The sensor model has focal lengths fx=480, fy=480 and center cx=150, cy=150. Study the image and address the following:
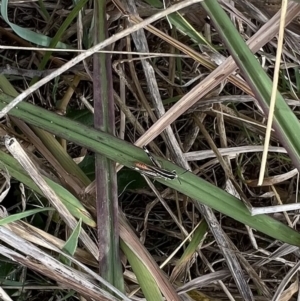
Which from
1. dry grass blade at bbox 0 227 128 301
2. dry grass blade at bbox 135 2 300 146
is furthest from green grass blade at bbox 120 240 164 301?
dry grass blade at bbox 135 2 300 146

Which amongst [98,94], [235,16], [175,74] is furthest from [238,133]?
[98,94]

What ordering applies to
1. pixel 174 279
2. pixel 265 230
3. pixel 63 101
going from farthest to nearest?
pixel 63 101 < pixel 174 279 < pixel 265 230

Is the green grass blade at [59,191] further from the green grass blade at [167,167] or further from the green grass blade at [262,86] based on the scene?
the green grass blade at [262,86]

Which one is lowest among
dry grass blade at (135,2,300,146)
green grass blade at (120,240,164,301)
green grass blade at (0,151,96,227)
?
green grass blade at (120,240,164,301)

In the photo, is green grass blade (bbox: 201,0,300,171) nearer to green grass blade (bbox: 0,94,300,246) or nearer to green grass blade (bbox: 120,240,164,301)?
green grass blade (bbox: 0,94,300,246)

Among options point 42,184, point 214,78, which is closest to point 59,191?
point 42,184

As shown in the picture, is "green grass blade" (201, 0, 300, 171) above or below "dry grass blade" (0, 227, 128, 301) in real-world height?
above

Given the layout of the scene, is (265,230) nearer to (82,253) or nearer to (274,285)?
(82,253)

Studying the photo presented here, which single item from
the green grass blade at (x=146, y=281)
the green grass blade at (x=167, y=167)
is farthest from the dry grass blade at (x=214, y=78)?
the green grass blade at (x=146, y=281)

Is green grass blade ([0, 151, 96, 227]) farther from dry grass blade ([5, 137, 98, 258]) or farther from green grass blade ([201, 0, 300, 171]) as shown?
green grass blade ([201, 0, 300, 171])

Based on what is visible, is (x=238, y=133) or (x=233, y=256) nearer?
(x=233, y=256)

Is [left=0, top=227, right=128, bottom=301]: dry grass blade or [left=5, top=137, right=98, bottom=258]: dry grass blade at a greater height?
[left=5, top=137, right=98, bottom=258]: dry grass blade
